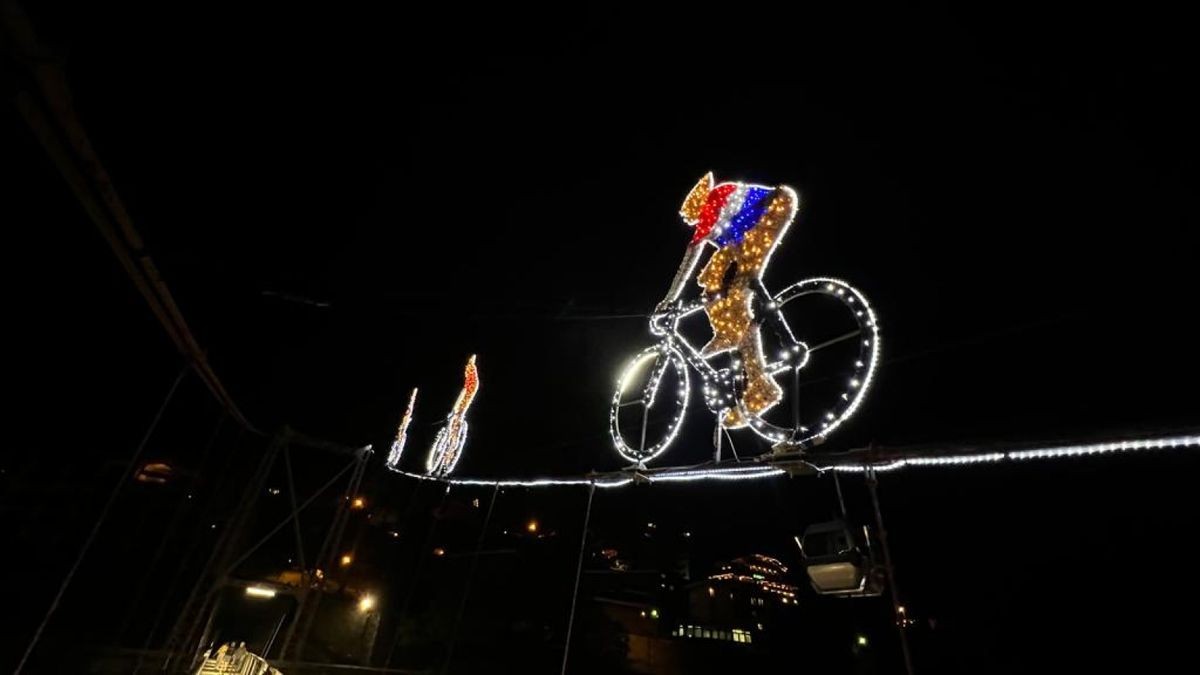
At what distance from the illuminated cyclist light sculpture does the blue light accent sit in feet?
0.05

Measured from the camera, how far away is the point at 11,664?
25.5ft

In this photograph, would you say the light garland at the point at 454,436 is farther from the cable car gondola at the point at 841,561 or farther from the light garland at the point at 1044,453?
the light garland at the point at 1044,453

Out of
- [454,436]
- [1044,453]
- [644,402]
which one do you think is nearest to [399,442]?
[454,436]

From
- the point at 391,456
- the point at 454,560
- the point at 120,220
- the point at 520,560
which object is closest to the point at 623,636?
the point at 520,560

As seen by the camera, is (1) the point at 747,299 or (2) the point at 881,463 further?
(1) the point at 747,299

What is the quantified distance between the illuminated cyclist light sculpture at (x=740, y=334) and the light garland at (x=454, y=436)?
792 centimetres

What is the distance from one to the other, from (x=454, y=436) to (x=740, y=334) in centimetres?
1120

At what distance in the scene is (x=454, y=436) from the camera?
50.4ft

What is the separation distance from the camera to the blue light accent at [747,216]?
6.75 m

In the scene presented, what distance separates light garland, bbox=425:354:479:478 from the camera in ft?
48.4

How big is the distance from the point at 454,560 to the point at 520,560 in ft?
9.24

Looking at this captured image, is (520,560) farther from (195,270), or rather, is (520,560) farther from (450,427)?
(195,270)

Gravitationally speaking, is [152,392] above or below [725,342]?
below

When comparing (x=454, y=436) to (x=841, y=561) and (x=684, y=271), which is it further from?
(x=841, y=561)
